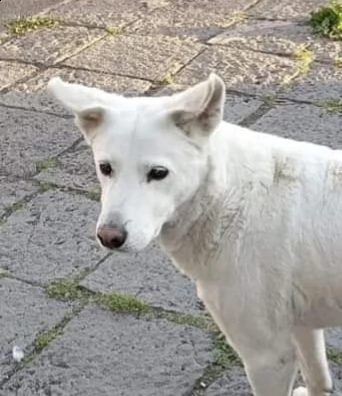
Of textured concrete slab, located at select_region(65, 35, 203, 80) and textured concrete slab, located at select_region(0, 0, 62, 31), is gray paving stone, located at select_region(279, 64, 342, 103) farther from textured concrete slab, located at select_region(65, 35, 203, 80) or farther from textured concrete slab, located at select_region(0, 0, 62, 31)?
textured concrete slab, located at select_region(0, 0, 62, 31)

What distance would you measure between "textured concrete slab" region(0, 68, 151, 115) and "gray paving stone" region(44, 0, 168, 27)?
3.02ft

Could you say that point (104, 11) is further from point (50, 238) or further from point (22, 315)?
point (22, 315)

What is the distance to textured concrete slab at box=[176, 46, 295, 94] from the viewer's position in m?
5.63

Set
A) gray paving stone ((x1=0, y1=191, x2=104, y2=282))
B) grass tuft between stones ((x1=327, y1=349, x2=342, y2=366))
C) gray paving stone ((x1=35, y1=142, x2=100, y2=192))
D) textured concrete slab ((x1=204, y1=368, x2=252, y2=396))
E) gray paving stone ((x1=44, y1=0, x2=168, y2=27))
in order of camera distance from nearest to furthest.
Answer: textured concrete slab ((x1=204, y1=368, x2=252, y2=396))
grass tuft between stones ((x1=327, y1=349, x2=342, y2=366))
gray paving stone ((x1=0, y1=191, x2=104, y2=282))
gray paving stone ((x1=35, y1=142, x2=100, y2=192))
gray paving stone ((x1=44, y1=0, x2=168, y2=27))

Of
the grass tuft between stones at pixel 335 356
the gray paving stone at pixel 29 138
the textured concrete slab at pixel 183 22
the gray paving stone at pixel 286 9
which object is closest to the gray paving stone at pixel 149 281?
the grass tuft between stones at pixel 335 356

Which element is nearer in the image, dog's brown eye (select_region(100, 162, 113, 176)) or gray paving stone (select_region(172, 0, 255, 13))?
dog's brown eye (select_region(100, 162, 113, 176))

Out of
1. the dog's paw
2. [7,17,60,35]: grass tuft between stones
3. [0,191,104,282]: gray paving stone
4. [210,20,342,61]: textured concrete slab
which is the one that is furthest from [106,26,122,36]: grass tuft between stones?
the dog's paw

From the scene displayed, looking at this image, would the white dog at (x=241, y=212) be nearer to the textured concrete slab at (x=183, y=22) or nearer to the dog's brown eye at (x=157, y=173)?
the dog's brown eye at (x=157, y=173)

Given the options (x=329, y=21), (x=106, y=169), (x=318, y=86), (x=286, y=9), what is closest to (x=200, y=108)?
(x=106, y=169)

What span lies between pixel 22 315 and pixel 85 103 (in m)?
1.29

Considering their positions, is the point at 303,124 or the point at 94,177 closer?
the point at 94,177

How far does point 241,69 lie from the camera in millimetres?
5852

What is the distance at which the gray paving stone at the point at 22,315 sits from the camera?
3.60m

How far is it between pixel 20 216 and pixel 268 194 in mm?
1926
